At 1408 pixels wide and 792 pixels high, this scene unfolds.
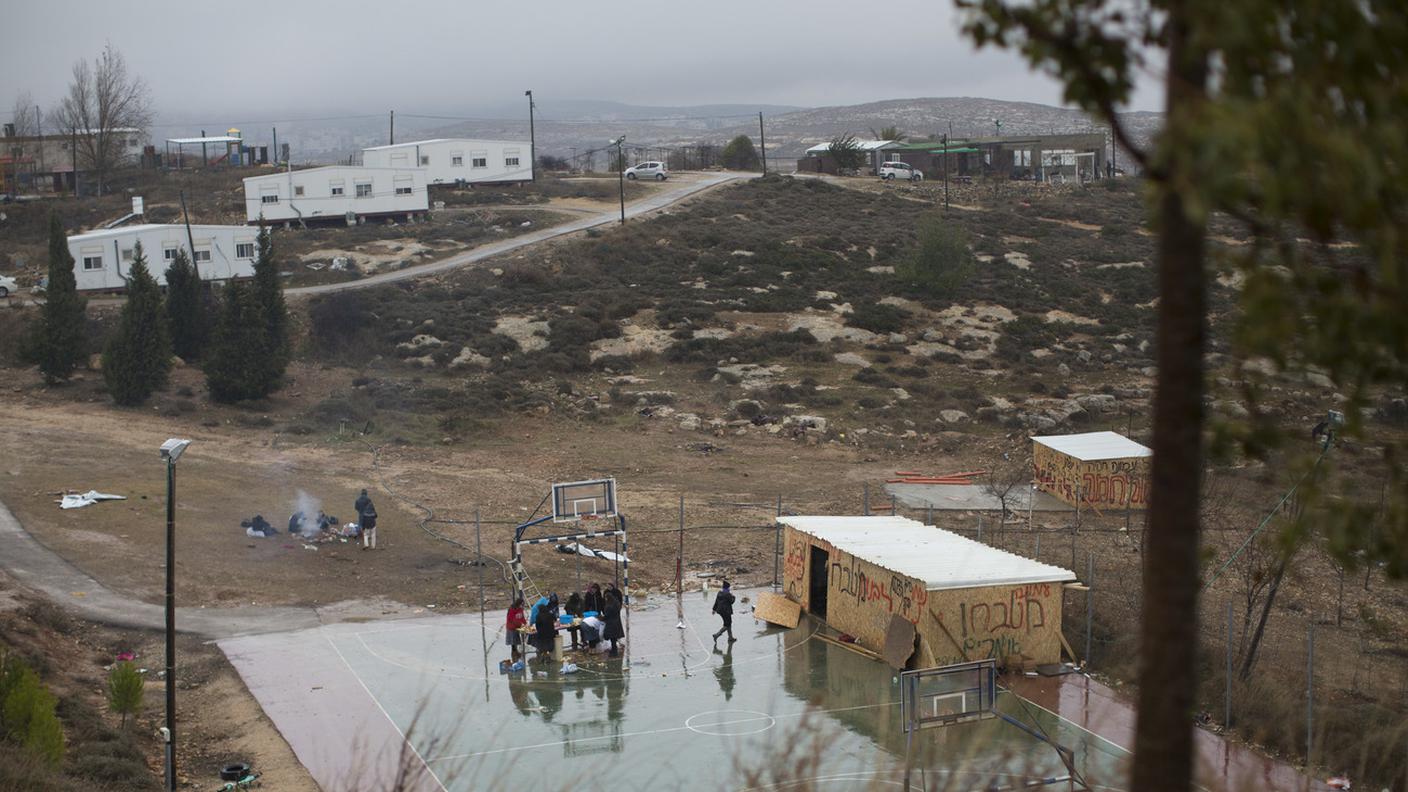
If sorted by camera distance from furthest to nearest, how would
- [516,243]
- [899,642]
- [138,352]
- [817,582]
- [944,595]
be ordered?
[516,243]
[138,352]
[817,582]
[899,642]
[944,595]

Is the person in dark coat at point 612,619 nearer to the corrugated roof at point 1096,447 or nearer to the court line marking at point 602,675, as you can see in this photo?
the court line marking at point 602,675

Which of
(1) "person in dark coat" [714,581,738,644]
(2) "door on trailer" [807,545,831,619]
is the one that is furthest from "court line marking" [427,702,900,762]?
(2) "door on trailer" [807,545,831,619]

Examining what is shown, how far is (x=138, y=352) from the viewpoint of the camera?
41.3 m

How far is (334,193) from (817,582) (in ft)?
183

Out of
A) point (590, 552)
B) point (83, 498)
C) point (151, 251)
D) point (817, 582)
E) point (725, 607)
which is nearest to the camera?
point (725, 607)

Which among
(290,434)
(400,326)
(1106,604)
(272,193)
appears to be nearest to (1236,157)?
(1106,604)

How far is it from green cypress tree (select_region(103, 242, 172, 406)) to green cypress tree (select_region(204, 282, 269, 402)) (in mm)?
1501

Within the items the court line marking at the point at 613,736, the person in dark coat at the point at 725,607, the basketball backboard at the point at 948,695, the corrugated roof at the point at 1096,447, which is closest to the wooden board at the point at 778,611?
the person in dark coat at the point at 725,607

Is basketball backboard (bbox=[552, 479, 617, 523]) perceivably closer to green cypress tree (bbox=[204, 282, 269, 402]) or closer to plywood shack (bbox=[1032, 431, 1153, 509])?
plywood shack (bbox=[1032, 431, 1153, 509])

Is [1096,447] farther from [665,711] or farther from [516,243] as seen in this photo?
[516,243]

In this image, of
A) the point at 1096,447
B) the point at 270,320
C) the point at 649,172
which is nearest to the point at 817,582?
the point at 1096,447

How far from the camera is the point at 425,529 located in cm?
2911

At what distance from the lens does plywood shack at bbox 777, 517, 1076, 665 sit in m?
19.4

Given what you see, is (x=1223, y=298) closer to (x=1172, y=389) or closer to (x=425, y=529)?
(x=425, y=529)
